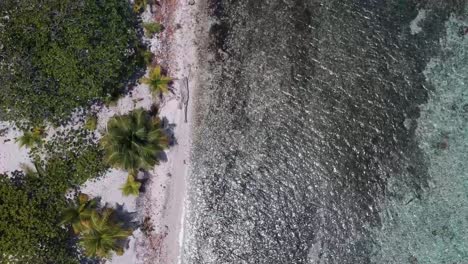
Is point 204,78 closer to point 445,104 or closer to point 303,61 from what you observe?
point 303,61

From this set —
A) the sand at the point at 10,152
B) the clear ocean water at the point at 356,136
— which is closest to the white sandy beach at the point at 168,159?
the clear ocean water at the point at 356,136

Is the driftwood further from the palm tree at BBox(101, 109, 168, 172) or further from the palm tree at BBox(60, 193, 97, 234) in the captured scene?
the palm tree at BBox(60, 193, 97, 234)

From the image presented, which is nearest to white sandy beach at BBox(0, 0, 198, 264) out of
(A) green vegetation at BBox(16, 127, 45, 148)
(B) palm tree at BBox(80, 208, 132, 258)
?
(B) palm tree at BBox(80, 208, 132, 258)

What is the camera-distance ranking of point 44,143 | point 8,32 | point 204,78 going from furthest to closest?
point 204,78
point 44,143
point 8,32

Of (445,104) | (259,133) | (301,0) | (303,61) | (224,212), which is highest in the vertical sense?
(301,0)

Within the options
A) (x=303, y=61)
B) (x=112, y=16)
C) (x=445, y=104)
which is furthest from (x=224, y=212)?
(x=445, y=104)

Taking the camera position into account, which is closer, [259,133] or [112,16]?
[112,16]
